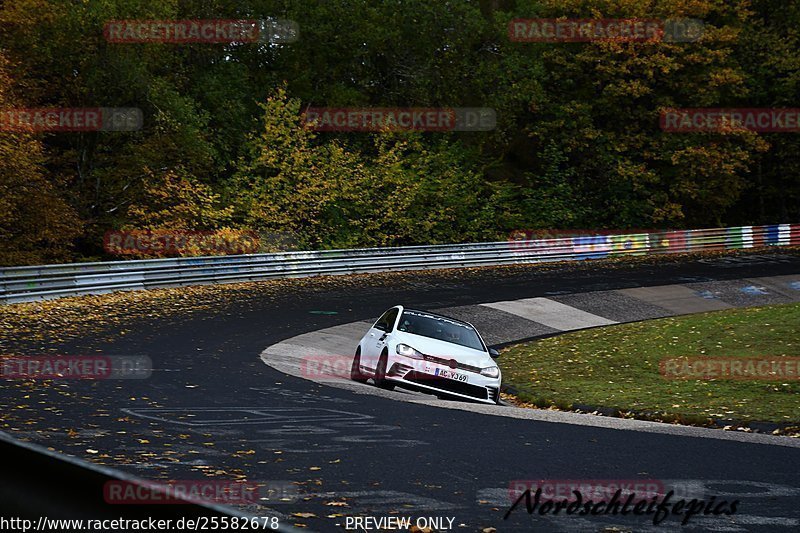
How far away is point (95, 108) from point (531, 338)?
21.9 metres

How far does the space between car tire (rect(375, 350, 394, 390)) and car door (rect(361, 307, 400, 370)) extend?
16 cm

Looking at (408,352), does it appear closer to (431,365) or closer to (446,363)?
(431,365)

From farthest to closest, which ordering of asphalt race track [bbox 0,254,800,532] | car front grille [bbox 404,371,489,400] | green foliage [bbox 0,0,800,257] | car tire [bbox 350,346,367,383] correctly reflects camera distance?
green foliage [bbox 0,0,800,257], car tire [bbox 350,346,367,383], car front grille [bbox 404,371,489,400], asphalt race track [bbox 0,254,800,532]

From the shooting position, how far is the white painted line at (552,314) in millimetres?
26781

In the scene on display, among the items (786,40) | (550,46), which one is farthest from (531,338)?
(786,40)

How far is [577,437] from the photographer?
9.83 metres

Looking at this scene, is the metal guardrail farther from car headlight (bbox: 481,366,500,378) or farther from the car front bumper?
car headlight (bbox: 481,366,500,378)

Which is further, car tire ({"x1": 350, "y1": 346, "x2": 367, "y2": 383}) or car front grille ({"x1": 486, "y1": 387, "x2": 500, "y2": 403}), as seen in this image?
car tire ({"x1": 350, "y1": 346, "x2": 367, "y2": 383})

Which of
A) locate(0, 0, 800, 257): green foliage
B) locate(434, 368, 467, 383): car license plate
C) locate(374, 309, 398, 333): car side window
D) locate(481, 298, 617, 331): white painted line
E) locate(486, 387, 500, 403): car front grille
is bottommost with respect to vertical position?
locate(481, 298, 617, 331): white painted line

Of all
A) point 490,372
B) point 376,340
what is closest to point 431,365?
point 490,372

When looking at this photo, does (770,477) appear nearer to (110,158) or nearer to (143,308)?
(143,308)

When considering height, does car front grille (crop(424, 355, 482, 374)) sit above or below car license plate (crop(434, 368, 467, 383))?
above

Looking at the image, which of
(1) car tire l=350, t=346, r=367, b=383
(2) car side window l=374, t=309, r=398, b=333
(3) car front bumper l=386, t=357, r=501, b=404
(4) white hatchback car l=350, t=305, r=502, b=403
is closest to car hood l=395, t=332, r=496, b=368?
(4) white hatchback car l=350, t=305, r=502, b=403

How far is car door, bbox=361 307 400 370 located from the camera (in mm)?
15185
